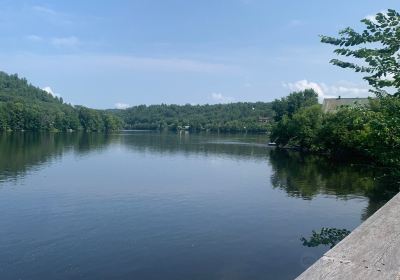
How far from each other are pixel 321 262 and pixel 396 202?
127 centimetres

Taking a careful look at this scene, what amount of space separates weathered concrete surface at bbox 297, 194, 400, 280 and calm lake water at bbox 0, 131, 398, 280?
6030 millimetres

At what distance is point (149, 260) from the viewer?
21109 mm

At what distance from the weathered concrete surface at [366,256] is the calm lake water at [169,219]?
237 inches

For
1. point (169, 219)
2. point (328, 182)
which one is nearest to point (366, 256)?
point (169, 219)

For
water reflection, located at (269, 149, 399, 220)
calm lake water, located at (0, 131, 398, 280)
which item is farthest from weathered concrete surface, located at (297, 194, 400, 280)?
water reflection, located at (269, 149, 399, 220)

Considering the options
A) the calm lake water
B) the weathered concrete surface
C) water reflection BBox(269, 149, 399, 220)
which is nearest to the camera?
the weathered concrete surface

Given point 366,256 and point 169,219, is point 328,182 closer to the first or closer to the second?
point 169,219

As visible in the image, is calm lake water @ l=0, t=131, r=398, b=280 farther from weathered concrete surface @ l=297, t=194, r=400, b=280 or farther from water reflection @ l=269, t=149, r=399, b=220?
weathered concrete surface @ l=297, t=194, r=400, b=280

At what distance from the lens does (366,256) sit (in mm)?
2260

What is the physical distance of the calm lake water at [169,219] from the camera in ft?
66.3

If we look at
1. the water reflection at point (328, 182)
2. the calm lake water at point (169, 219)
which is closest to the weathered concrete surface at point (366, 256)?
the calm lake water at point (169, 219)

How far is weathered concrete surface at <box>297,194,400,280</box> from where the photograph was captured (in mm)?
2086

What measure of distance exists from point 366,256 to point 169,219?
90.0ft

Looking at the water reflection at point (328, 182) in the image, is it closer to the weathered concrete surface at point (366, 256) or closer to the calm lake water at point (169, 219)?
the calm lake water at point (169, 219)
